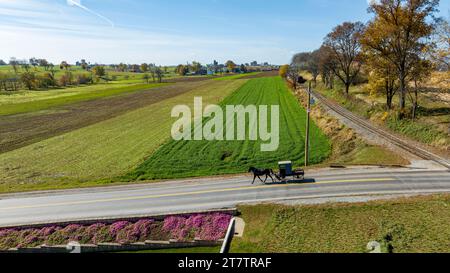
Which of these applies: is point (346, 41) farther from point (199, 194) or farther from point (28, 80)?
point (28, 80)

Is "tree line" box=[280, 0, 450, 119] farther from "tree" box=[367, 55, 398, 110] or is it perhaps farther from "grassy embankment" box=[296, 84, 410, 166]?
"grassy embankment" box=[296, 84, 410, 166]

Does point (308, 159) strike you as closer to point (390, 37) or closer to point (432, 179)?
point (432, 179)

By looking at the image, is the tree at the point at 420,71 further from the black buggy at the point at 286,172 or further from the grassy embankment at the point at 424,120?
the black buggy at the point at 286,172

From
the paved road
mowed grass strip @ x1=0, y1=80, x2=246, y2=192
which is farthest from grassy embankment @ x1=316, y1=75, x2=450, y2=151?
mowed grass strip @ x1=0, y1=80, x2=246, y2=192

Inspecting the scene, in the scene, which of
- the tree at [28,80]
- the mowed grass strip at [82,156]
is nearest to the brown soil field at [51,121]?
the mowed grass strip at [82,156]

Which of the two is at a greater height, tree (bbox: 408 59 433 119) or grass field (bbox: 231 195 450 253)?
tree (bbox: 408 59 433 119)
